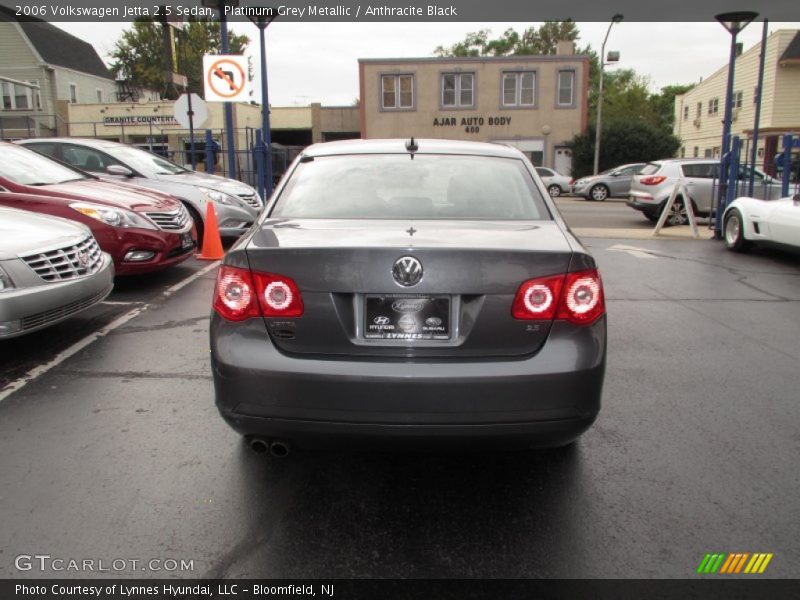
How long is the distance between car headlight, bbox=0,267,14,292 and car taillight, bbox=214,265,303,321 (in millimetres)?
2510

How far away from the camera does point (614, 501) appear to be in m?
3.02

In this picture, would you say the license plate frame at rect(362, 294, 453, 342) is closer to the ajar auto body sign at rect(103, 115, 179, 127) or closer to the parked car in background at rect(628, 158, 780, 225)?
the parked car in background at rect(628, 158, 780, 225)

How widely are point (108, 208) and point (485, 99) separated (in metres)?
33.1

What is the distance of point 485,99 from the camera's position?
122 ft

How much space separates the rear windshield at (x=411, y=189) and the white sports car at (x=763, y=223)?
7.02 m

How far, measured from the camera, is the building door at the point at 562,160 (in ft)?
122

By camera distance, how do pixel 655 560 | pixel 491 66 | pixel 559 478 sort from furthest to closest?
pixel 491 66
pixel 559 478
pixel 655 560

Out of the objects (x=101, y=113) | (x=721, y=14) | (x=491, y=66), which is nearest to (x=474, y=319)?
(x=721, y=14)

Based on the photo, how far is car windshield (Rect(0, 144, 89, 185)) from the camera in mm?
7020

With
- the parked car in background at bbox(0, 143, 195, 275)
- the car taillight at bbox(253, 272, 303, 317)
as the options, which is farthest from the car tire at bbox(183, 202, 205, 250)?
the car taillight at bbox(253, 272, 303, 317)

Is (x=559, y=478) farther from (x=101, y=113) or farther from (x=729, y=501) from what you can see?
(x=101, y=113)

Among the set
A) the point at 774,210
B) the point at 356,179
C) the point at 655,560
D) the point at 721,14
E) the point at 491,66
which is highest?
the point at 491,66

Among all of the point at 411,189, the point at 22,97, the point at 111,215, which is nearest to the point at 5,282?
the point at 111,215

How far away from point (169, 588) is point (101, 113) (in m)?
42.1
